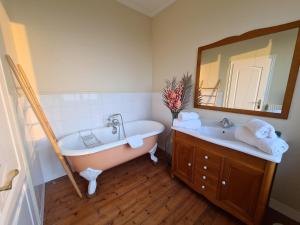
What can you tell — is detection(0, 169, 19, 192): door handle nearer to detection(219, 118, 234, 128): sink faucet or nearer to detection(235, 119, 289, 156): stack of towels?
detection(235, 119, 289, 156): stack of towels

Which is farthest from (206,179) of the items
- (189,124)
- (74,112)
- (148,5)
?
(148,5)

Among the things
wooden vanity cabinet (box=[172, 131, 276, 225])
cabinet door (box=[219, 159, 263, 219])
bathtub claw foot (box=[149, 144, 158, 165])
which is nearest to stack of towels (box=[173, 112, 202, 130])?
wooden vanity cabinet (box=[172, 131, 276, 225])

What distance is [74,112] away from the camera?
1.92m

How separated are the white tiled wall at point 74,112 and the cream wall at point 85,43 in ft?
0.36

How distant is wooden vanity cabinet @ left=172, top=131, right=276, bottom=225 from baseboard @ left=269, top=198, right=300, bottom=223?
0.52 metres

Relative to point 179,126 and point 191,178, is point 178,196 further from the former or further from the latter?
point 179,126

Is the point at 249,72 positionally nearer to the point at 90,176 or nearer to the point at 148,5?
the point at 148,5

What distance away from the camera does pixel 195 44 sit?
1.86 meters

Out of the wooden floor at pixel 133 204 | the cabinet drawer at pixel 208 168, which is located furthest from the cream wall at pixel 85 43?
Result: the cabinet drawer at pixel 208 168

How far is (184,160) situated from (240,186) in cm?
61

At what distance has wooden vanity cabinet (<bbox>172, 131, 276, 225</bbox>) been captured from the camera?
1044mm

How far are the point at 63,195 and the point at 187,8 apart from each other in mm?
3017

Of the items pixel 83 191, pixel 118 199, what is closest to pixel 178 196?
pixel 118 199

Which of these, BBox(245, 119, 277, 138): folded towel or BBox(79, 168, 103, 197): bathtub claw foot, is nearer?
BBox(245, 119, 277, 138): folded towel
